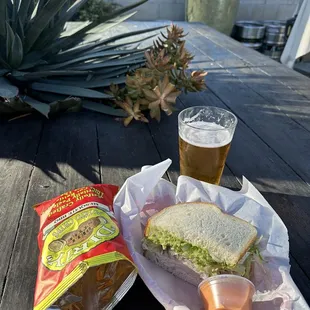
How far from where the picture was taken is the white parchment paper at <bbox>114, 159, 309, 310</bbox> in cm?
66

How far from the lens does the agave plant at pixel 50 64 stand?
1.47 m

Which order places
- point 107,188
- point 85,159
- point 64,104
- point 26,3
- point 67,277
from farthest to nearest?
point 26,3, point 64,104, point 85,159, point 107,188, point 67,277

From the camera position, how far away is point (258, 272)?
713 millimetres

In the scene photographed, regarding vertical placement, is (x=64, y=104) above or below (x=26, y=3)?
below

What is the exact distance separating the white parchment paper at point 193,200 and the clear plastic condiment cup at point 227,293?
0.05 m

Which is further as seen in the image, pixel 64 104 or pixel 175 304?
pixel 64 104

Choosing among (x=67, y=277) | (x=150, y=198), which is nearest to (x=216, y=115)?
(x=150, y=198)

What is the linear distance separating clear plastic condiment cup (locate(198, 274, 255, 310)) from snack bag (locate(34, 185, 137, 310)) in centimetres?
14

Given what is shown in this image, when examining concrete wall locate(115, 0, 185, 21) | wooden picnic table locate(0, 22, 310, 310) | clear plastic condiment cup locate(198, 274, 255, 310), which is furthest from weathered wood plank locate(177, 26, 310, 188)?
concrete wall locate(115, 0, 185, 21)

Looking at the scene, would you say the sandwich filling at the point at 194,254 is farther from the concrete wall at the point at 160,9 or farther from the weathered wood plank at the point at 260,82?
the concrete wall at the point at 160,9

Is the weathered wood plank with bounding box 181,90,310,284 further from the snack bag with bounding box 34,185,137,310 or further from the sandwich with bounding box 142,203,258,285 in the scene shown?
the snack bag with bounding box 34,185,137,310

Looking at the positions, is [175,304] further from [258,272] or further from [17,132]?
[17,132]

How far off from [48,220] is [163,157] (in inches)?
21.5

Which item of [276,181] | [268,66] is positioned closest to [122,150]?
[276,181]
